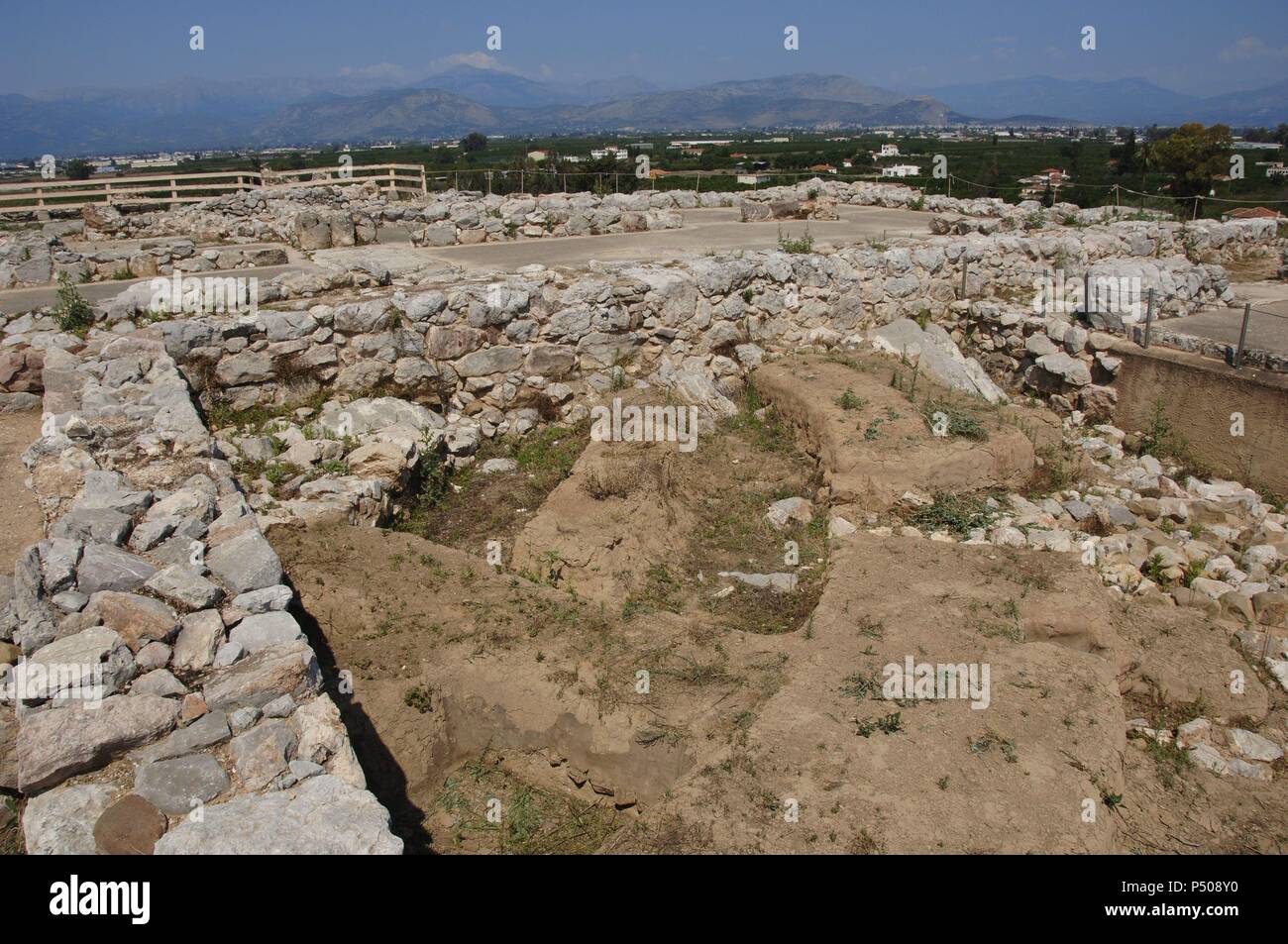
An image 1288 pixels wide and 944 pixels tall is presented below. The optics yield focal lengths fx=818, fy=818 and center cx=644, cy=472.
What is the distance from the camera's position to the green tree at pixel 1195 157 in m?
32.3

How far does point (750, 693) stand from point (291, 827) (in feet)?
10.1

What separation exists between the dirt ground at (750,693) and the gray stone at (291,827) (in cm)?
157

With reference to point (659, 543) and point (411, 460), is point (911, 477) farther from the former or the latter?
point (411, 460)

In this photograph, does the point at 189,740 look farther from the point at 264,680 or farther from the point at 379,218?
the point at 379,218

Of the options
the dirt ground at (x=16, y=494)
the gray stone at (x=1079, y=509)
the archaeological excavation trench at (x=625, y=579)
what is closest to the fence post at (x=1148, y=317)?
the archaeological excavation trench at (x=625, y=579)

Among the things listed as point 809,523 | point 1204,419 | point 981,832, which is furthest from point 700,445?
point 1204,419

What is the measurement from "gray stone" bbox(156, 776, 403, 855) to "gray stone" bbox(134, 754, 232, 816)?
0.13 meters

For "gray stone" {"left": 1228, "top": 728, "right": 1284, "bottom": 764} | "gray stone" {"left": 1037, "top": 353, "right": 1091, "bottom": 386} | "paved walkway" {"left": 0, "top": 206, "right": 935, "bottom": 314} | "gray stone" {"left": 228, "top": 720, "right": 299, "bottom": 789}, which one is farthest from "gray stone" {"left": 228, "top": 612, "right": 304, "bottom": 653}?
"gray stone" {"left": 1037, "top": 353, "right": 1091, "bottom": 386}

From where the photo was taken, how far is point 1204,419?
34.8 feet

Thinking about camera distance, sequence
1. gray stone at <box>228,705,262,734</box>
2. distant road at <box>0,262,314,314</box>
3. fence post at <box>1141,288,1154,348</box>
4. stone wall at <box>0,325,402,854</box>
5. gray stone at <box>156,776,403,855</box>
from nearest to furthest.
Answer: gray stone at <box>156,776,403,855</box> → stone wall at <box>0,325,402,854</box> → gray stone at <box>228,705,262,734</box> → distant road at <box>0,262,314,314</box> → fence post at <box>1141,288,1154,348</box>

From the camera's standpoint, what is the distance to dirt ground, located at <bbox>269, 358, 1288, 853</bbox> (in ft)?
15.3

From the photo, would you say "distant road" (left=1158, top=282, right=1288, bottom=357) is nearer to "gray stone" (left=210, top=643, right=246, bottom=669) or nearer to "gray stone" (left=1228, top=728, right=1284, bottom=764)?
"gray stone" (left=1228, top=728, right=1284, bottom=764)

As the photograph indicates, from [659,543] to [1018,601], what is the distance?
3.02 meters

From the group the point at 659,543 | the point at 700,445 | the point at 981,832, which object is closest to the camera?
the point at 981,832
